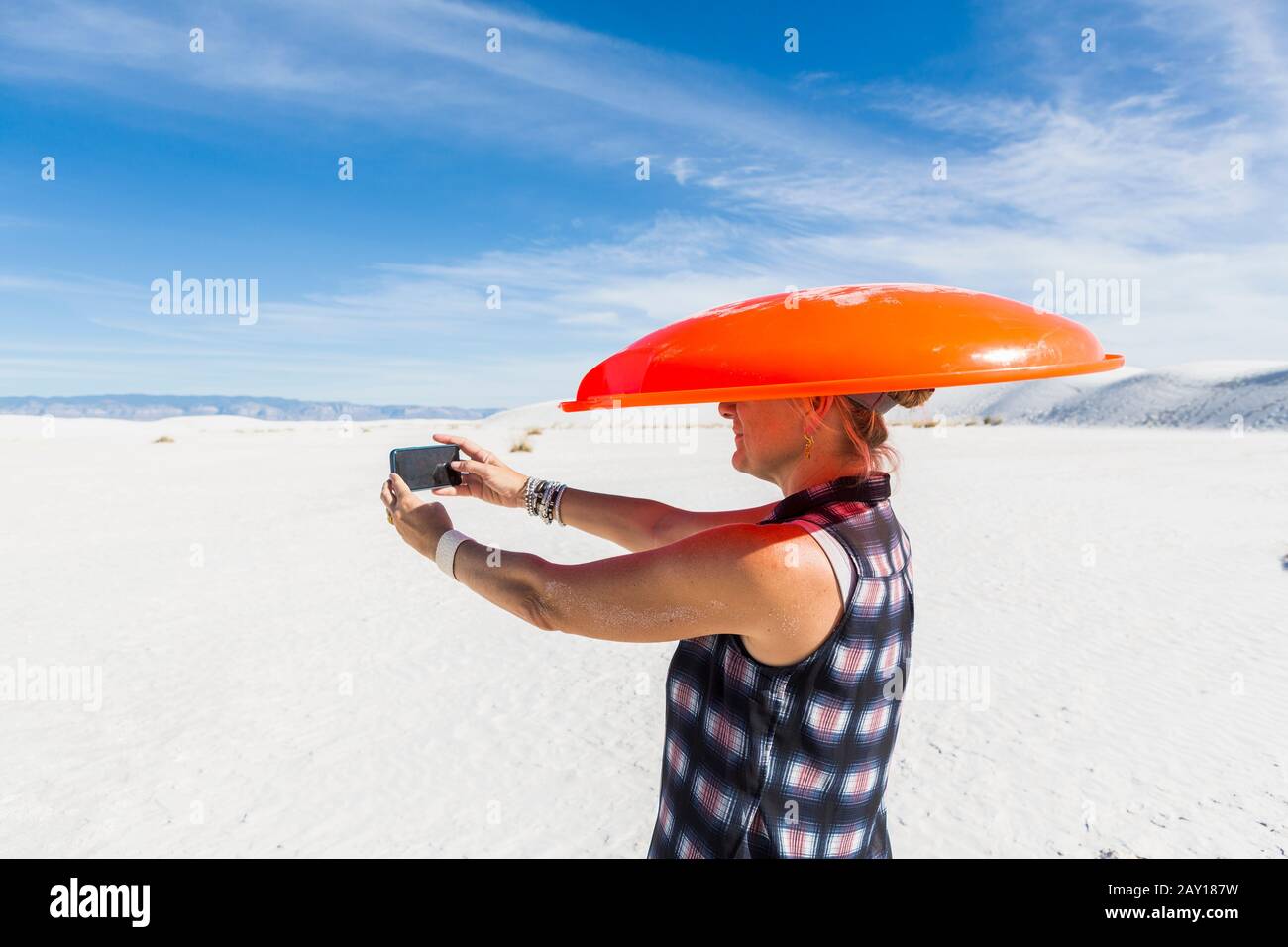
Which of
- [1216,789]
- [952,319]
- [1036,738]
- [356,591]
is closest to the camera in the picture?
[952,319]

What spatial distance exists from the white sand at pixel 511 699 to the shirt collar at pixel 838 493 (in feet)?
8.96

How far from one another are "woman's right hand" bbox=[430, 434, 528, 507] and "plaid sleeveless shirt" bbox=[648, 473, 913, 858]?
2.89 feet

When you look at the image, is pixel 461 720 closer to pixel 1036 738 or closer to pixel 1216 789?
pixel 1036 738

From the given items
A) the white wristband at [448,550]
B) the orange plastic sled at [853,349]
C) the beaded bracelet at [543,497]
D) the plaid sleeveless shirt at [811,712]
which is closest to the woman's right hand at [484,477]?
the beaded bracelet at [543,497]

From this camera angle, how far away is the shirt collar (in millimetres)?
1291

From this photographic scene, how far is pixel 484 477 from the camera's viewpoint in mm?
2156

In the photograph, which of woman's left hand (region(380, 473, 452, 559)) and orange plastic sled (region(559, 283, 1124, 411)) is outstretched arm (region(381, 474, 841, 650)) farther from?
woman's left hand (region(380, 473, 452, 559))

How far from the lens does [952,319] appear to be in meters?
1.12

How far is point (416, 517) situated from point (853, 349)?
928mm

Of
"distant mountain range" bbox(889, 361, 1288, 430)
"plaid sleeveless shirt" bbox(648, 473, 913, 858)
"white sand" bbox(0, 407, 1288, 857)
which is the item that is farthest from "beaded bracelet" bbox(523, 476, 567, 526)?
"distant mountain range" bbox(889, 361, 1288, 430)

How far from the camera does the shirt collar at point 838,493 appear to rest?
129 centimetres

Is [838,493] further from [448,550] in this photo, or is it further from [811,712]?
[448,550]

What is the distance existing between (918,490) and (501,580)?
13377 millimetres
